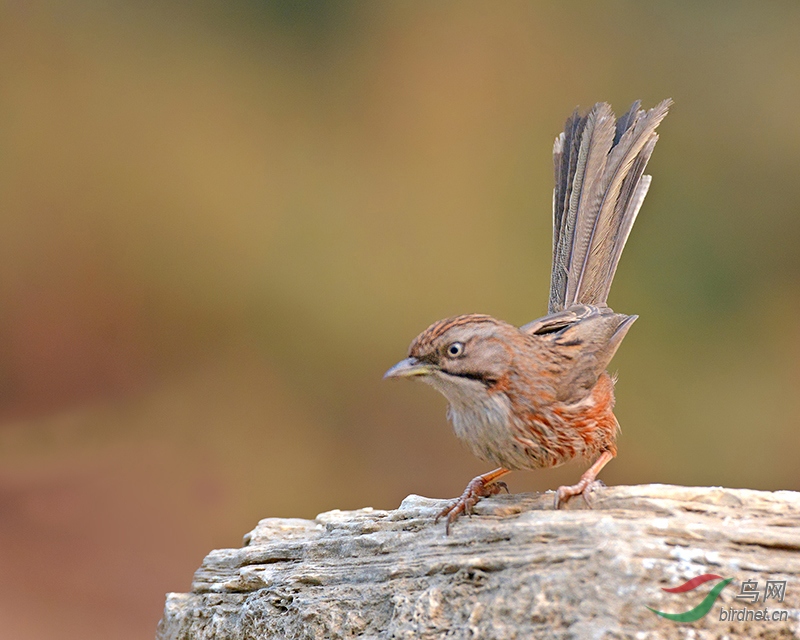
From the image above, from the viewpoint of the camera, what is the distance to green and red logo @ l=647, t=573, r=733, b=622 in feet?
7.77

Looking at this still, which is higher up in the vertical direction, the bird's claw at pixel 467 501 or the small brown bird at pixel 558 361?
the small brown bird at pixel 558 361

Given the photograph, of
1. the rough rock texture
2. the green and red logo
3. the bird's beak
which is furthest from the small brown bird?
the green and red logo

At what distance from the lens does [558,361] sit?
10.3 ft

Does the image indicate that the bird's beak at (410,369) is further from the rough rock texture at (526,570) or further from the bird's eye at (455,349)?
the rough rock texture at (526,570)

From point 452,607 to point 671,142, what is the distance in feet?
12.9

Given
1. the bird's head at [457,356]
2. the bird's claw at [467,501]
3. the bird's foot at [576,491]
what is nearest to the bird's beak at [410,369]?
the bird's head at [457,356]

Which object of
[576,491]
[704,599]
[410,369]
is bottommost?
[704,599]

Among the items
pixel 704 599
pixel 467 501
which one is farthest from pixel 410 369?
pixel 704 599

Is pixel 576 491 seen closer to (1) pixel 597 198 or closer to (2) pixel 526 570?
(2) pixel 526 570

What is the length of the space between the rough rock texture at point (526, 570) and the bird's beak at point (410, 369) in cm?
52

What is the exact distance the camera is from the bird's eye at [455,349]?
2.91 m

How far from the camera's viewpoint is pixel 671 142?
568cm

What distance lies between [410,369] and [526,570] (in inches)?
28.4

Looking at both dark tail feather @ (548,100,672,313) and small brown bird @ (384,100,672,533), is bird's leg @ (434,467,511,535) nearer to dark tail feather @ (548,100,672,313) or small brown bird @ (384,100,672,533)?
small brown bird @ (384,100,672,533)
